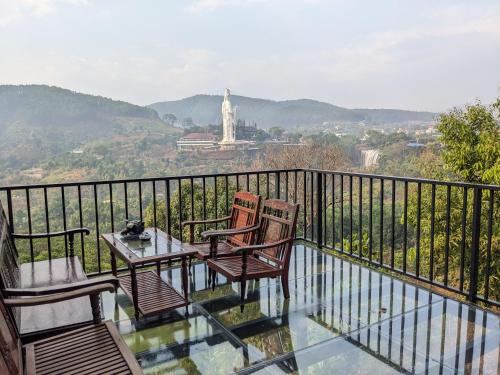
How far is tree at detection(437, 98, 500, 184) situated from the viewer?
32.6 ft

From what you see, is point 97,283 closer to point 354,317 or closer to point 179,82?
point 354,317

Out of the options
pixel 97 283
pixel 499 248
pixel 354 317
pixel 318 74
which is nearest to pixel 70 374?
pixel 97 283

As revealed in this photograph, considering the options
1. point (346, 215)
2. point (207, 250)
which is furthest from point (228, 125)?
point (207, 250)

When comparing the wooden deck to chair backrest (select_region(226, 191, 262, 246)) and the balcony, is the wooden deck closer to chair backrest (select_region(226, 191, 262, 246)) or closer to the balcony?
the balcony

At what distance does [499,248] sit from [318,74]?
14.3 meters

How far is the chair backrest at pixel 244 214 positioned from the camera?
379cm

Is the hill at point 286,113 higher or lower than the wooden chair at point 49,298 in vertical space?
higher

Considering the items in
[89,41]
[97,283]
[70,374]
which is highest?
[89,41]

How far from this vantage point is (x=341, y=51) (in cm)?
1722

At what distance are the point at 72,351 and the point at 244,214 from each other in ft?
7.69

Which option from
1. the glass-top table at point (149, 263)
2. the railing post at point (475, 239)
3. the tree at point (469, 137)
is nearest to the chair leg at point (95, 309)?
the glass-top table at point (149, 263)

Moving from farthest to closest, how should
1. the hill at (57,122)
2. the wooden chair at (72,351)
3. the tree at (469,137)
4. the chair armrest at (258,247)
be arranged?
the hill at (57,122)
the tree at (469,137)
the chair armrest at (258,247)
the wooden chair at (72,351)

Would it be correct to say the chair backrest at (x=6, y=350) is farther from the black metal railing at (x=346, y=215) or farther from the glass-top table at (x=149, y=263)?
the black metal railing at (x=346, y=215)

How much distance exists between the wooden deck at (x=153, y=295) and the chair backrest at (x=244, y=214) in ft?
2.90
